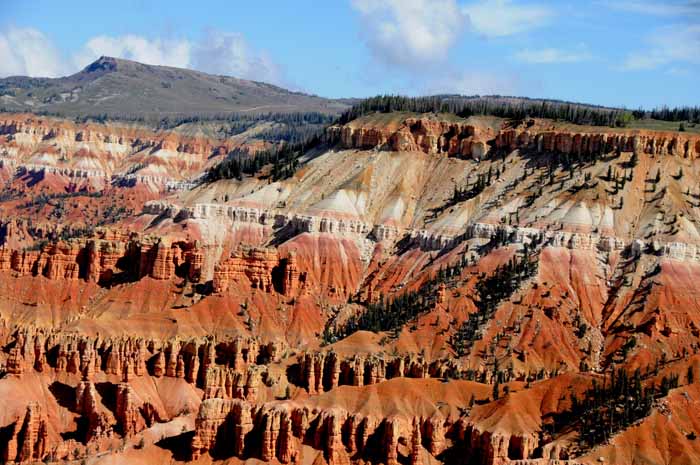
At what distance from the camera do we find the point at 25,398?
481 feet

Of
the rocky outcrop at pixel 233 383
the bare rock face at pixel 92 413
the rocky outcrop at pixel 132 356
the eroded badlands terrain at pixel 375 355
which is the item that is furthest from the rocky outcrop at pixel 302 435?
the rocky outcrop at pixel 132 356

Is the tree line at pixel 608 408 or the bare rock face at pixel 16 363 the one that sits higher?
the tree line at pixel 608 408

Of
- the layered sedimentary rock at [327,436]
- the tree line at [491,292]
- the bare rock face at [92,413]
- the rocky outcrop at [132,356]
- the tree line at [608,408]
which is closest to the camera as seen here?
the tree line at [608,408]

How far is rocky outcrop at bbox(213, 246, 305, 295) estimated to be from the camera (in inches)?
7598

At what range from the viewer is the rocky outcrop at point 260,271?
193000 mm

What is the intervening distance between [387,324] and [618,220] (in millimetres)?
40005

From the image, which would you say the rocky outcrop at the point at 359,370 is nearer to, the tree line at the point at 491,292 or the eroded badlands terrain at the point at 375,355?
the eroded badlands terrain at the point at 375,355

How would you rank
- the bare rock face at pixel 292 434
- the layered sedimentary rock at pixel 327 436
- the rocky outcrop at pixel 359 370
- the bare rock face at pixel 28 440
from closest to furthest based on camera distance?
the layered sedimentary rock at pixel 327 436 < the bare rock face at pixel 292 434 < the bare rock face at pixel 28 440 < the rocky outcrop at pixel 359 370

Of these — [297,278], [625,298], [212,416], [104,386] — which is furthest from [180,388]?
[625,298]

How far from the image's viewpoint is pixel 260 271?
196 meters

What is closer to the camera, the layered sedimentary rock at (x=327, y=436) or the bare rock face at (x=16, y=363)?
the layered sedimentary rock at (x=327, y=436)

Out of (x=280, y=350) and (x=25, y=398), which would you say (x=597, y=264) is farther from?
(x=25, y=398)

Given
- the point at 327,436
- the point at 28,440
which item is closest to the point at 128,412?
the point at 28,440

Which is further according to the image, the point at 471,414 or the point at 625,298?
the point at 625,298
